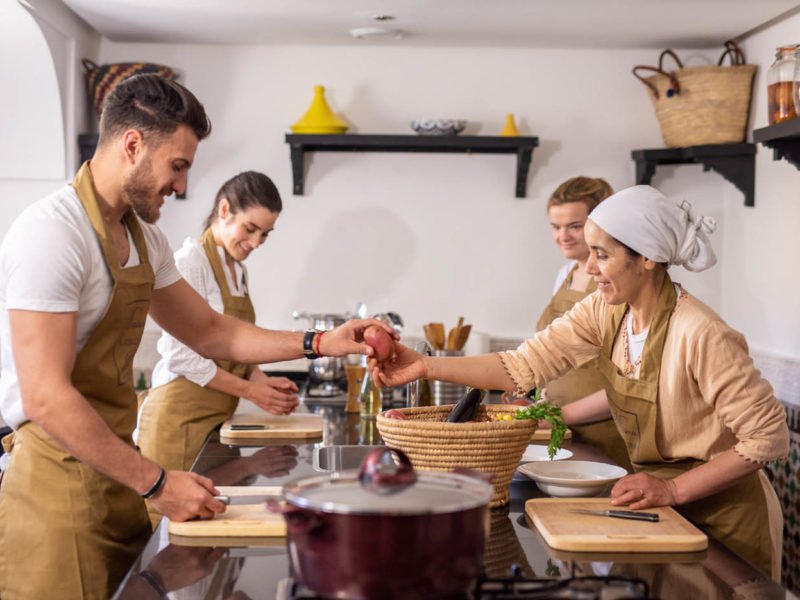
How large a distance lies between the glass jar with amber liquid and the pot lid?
2473 millimetres

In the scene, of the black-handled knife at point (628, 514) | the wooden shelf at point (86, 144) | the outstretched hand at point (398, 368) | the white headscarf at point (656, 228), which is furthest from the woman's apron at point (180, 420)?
the wooden shelf at point (86, 144)

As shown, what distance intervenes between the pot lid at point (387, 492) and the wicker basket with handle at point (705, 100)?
11.2 ft

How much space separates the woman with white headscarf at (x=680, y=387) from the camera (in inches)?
78.2

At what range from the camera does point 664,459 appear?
7.08 ft

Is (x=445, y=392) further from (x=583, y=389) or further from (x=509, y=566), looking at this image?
(x=509, y=566)

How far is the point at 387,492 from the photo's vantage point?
1185mm

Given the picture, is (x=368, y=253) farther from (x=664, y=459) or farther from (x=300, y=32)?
(x=664, y=459)

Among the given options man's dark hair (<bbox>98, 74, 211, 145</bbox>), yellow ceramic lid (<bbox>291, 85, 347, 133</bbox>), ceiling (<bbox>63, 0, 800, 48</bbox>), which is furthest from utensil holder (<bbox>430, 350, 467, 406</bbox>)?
man's dark hair (<bbox>98, 74, 211, 145</bbox>)

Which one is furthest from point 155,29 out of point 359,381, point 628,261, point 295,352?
point 628,261

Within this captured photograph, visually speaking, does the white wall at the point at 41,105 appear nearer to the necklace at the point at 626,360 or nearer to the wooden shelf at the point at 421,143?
the wooden shelf at the point at 421,143

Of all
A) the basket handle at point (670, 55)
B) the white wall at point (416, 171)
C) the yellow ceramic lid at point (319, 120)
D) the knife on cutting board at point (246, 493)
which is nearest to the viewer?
the knife on cutting board at point (246, 493)

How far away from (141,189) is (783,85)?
2243 mm

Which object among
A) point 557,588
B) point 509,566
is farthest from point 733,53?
point 557,588

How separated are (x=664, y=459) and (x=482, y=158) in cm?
287
